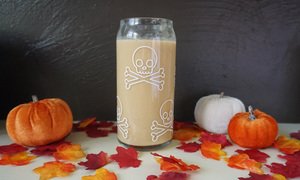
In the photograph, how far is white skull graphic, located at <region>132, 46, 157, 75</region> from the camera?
0.50m

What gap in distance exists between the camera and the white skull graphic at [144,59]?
50cm

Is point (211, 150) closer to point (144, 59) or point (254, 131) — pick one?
point (254, 131)

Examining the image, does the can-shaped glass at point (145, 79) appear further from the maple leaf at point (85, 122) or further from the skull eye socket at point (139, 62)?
the maple leaf at point (85, 122)

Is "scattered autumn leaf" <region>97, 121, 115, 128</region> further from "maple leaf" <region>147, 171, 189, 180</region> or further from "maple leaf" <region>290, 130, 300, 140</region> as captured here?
"maple leaf" <region>290, 130, 300, 140</region>

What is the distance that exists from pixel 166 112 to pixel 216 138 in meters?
0.14

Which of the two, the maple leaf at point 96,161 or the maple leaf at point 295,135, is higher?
the maple leaf at point 96,161

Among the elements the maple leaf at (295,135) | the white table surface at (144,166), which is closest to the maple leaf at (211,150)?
the white table surface at (144,166)

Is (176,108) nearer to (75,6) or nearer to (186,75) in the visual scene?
(186,75)

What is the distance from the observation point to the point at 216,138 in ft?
1.92

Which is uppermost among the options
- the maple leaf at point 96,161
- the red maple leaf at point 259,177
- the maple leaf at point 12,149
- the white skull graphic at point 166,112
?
the white skull graphic at point 166,112

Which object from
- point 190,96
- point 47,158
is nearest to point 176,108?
point 190,96

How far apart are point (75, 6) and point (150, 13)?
0.20 m

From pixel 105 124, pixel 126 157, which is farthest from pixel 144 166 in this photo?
pixel 105 124

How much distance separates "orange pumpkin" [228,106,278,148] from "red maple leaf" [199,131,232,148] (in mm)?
24
